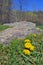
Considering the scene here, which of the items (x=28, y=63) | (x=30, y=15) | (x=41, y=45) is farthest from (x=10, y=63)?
(x=30, y=15)

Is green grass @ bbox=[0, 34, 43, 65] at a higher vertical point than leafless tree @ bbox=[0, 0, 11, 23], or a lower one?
higher

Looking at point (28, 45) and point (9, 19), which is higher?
point (28, 45)

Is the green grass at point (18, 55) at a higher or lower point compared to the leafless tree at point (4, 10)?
higher

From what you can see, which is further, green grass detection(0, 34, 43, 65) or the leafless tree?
the leafless tree

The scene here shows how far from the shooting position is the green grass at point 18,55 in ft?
12.8

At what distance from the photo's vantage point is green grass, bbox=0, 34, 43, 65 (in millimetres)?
3892

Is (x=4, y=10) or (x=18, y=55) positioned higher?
(x=18, y=55)

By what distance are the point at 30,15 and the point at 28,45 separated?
96.2 ft

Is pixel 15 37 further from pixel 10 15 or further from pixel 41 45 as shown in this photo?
pixel 10 15

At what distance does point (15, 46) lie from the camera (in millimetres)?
4438

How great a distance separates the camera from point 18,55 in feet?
13.6

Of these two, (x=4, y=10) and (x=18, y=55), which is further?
(x=4, y=10)

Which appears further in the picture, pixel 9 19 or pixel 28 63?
pixel 9 19

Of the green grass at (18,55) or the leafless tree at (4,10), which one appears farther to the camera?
the leafless tree at (4,10)
